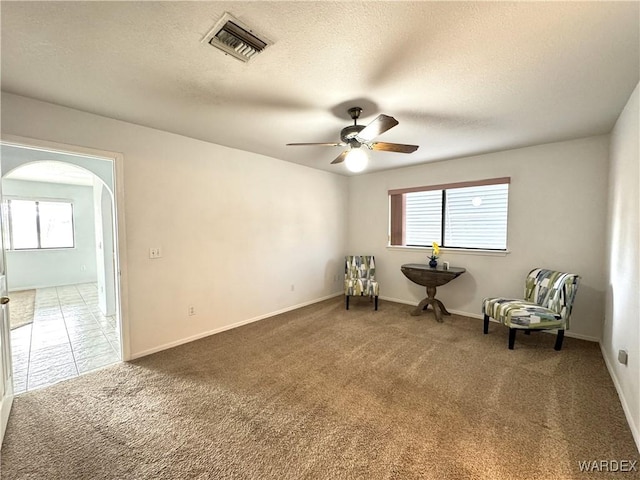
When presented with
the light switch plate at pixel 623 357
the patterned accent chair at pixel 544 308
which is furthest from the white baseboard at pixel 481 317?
the light switch plate at pixel 623 357

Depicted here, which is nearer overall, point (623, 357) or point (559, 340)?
point (623, 357)

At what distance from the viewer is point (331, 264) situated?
16.8ft

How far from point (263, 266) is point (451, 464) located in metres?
3.02

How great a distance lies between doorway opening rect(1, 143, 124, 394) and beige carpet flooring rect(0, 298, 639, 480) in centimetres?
67

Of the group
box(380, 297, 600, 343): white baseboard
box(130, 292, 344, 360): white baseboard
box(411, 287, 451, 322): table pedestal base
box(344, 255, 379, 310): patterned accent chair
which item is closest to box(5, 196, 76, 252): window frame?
box(130, 292, 344, 360): white baseboard

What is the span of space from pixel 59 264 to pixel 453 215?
8.61 meters

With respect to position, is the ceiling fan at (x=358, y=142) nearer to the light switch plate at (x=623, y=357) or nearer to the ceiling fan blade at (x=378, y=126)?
the ceiling fan blade at (x=378, y=126)

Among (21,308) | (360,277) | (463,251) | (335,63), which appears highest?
(335,63)

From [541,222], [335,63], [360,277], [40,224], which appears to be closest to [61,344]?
[360,277]

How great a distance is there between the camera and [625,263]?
7.09 feet

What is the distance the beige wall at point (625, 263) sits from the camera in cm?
184

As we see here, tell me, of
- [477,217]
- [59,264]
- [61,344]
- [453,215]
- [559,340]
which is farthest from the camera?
[59,264]

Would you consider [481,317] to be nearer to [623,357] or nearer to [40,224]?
[623,357]

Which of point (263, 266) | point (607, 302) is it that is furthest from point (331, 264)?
point (607, 302)
